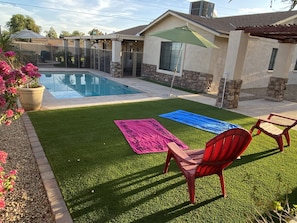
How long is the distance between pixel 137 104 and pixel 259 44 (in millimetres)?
10238

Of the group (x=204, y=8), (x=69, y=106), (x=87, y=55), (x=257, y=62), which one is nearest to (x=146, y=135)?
(x=69, y=106)

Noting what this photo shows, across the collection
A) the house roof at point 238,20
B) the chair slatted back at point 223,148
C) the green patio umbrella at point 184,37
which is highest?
the house roof at point 238,20

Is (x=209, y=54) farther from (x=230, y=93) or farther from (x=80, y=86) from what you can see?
(x=80, y=86)

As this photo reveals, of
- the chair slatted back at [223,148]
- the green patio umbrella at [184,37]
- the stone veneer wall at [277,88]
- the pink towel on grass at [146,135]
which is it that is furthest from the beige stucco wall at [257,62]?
the chair slatted back at [223,148]

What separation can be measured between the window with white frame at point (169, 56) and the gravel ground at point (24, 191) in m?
10.8

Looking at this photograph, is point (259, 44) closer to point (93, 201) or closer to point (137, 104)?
point (137, 104)

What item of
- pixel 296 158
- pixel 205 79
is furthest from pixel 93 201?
pixel 205 79

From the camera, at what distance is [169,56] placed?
46.3ft

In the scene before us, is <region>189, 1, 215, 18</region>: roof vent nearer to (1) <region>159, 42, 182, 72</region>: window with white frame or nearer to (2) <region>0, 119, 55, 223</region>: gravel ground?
(1) <region>159, 42, 182, 72</region>: window with white frame

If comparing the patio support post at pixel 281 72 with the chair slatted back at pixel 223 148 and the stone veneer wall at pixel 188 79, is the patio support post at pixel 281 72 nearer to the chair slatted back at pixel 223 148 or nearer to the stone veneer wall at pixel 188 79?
the stone veneer wall at pixel 188 79

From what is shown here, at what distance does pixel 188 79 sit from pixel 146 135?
333 inches

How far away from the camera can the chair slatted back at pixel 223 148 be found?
2742 millimetres

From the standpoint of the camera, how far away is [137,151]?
4473mm

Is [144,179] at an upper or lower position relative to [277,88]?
lower
